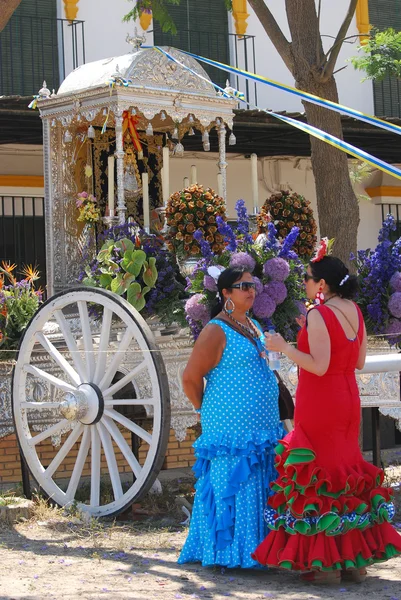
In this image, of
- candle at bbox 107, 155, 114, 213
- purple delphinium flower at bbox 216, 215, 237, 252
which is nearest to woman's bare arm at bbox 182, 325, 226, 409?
purple delphinium flower at bbox 216, 215, 237, 252

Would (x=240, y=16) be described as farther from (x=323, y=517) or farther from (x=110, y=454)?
(x=323, y=517)

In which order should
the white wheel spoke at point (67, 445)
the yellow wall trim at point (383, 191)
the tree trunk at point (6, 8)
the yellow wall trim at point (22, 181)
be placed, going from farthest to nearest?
the yellow wall trim at point (383, 191), the yellow wall trim at point (22, 181), the white wheel spoke at point (67, 445), the tree trunk at point (6, 8)

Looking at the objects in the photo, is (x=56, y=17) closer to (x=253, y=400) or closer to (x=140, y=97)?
(x=140, y=97)

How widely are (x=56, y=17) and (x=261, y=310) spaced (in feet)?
20.2

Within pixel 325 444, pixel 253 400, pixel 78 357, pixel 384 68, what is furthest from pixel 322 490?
pixel 384 68

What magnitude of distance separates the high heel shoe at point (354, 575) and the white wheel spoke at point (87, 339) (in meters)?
2.17

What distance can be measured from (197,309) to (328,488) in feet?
5.58

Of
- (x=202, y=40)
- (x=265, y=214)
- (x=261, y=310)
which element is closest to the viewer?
(x=261, y=310)

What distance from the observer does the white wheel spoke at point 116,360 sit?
6496 millimetres

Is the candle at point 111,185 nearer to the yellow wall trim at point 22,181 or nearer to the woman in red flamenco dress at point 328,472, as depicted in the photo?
the yellow wall trim at point 22,181

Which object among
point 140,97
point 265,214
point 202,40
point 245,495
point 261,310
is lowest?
point 245,495

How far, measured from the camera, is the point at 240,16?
1216cm

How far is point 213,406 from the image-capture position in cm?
540

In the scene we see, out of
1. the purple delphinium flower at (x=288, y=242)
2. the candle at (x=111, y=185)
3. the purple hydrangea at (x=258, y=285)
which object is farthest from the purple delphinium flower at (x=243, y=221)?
the candle at (x=111, y=185)
